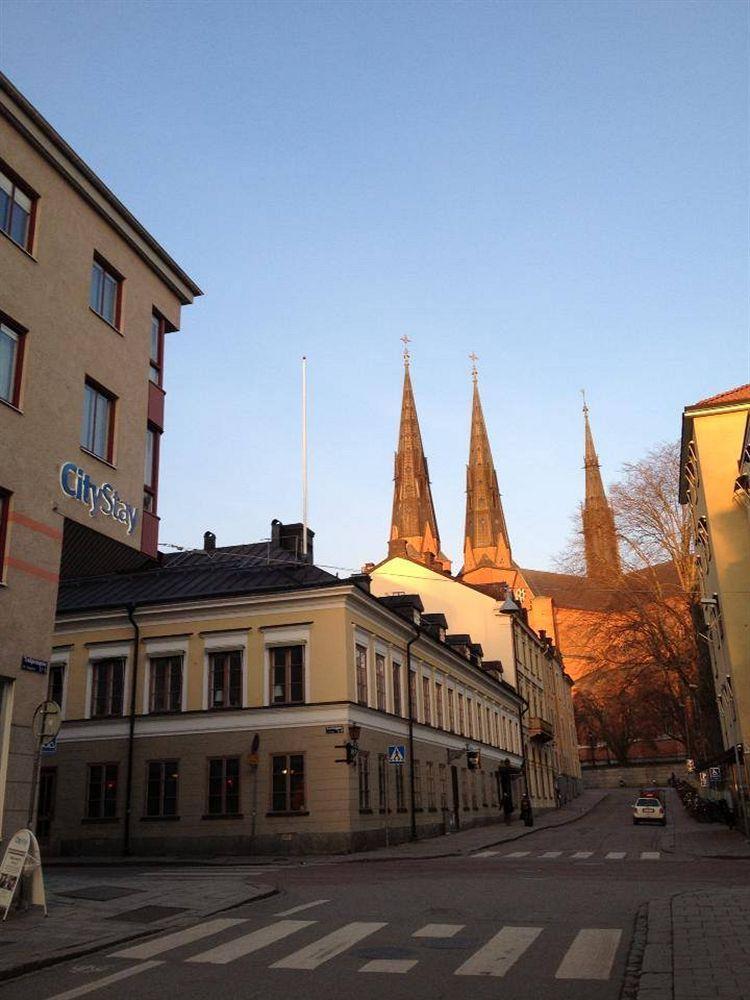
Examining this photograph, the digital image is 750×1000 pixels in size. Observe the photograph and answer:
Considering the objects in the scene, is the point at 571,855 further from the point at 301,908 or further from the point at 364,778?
the point at 301,908

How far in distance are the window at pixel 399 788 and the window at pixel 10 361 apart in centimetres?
2221

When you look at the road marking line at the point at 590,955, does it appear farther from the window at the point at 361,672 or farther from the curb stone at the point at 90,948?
the window at the point at 361,672

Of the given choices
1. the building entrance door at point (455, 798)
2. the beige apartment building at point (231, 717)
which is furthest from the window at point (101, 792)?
A: the building entrance door at point (455, 798)

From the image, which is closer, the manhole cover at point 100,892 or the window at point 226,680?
the manhole cover at point 100,892

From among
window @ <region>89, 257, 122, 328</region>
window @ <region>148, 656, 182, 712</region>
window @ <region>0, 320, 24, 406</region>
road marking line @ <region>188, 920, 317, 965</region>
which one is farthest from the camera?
window @ <region>148, 656, 182, 712</region>

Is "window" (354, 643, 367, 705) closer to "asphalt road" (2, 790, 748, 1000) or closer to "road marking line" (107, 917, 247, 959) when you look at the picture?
"asphalt road" (2, 790, 748, 1000)

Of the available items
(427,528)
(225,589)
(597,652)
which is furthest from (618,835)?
(427,528)

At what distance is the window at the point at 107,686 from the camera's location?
106 feet

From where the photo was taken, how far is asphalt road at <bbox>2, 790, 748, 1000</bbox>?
338 inches

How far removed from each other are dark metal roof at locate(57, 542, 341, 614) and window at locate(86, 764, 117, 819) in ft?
18.5

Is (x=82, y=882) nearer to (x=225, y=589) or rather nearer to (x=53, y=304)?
(x=53, y=304)

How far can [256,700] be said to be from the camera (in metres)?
30.3

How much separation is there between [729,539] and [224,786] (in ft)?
64.8

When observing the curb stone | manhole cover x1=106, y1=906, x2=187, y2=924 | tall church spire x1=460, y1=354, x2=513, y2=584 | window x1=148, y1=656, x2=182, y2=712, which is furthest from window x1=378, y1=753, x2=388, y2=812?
tall church spire x1=460, y1=354, x2=513, y2=584
